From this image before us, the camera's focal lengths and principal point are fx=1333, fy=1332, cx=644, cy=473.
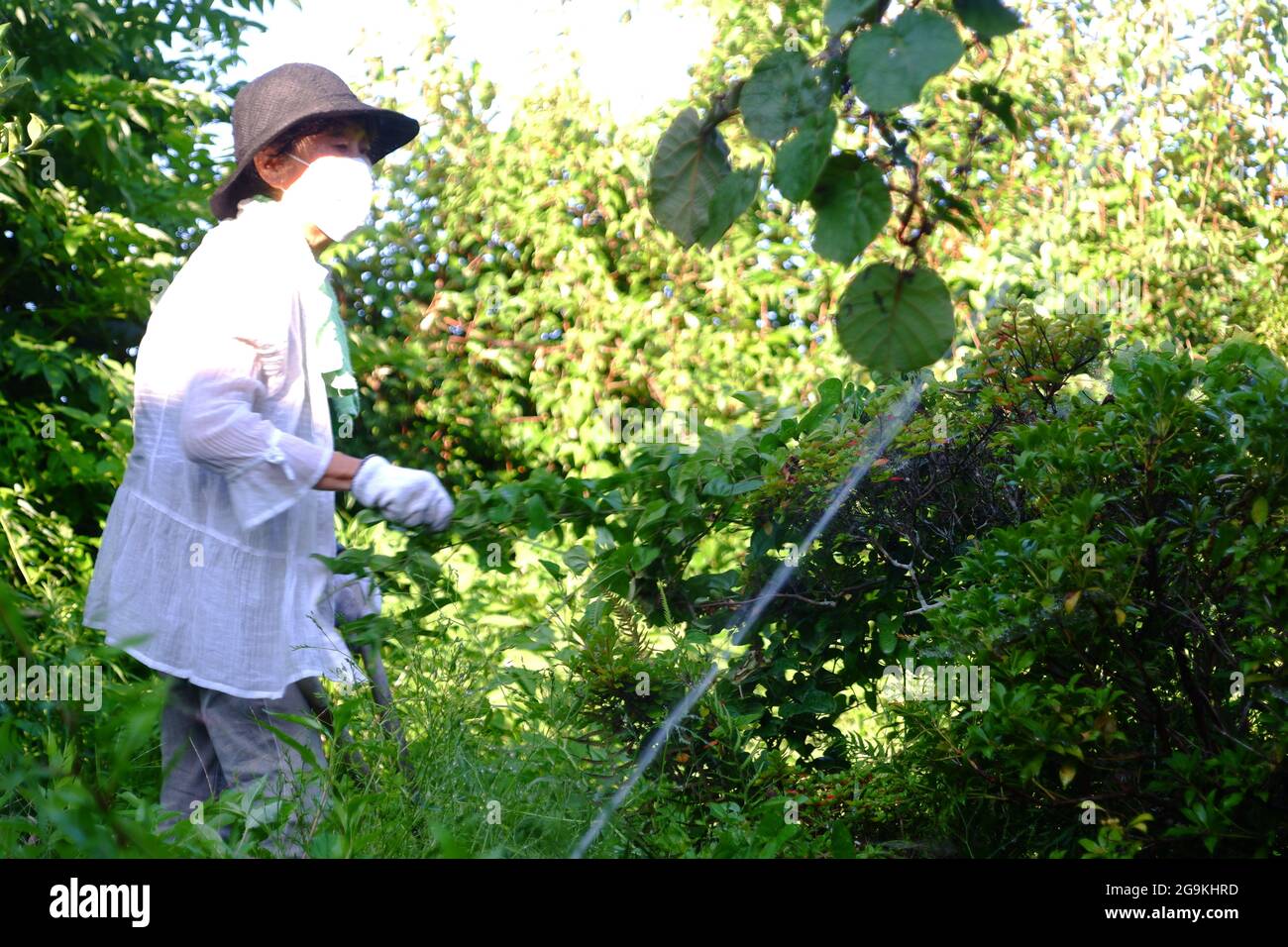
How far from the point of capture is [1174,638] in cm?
228

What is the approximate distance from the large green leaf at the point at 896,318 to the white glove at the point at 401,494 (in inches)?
50.6

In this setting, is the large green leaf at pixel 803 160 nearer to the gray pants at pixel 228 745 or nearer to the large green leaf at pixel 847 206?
the large green leaf at pixel 847 206

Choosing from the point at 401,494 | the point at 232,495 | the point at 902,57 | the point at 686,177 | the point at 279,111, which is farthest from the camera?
the point at 279,111

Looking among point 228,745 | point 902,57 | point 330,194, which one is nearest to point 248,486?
point 228,745

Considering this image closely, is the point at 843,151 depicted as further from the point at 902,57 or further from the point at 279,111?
the point at 279,111

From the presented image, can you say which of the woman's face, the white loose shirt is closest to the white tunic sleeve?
the white loose shirt

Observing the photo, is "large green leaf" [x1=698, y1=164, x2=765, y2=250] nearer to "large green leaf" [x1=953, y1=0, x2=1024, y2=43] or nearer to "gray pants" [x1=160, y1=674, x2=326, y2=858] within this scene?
"large green leaf" [x1=953, y1=0, x2=1024, y2=43]

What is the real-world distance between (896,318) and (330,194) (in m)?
1.78

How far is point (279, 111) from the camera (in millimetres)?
2799

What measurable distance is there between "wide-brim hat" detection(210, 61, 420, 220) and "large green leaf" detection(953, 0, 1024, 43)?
70.5 inches

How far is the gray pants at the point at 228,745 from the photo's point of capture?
2.58 meters

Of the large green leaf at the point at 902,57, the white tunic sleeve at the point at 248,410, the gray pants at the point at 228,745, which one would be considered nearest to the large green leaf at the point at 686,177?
the large green leaf at the point at 902,57
